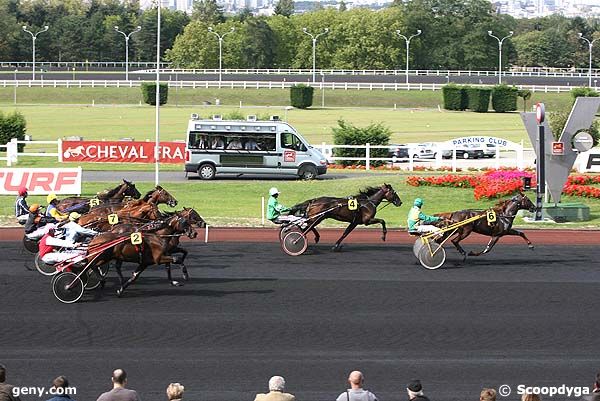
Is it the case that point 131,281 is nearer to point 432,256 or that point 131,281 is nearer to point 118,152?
point 432,256

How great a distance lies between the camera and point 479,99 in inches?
3258

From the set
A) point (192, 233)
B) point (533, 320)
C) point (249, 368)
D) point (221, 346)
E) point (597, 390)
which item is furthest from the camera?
point (192, 233)

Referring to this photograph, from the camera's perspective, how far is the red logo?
38.8 meters

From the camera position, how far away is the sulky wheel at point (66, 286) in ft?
58.1

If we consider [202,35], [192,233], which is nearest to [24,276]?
[192,233]

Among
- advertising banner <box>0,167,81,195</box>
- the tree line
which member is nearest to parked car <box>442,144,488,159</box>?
advertising banner <box>0,167,81,195</box>

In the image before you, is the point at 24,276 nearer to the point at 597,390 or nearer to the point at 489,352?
the point at 489,352

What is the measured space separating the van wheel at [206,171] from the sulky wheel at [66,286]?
2123cm

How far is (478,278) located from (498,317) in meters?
3.45

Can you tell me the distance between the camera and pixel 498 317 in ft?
55.3

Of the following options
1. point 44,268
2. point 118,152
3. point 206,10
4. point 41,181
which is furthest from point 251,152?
point 206,10

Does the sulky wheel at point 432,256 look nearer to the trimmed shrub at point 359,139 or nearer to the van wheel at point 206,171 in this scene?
the van wheel at point 206,171

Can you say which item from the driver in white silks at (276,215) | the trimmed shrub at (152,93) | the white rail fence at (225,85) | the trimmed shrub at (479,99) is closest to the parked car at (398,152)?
the driver in white silks at (276,215)

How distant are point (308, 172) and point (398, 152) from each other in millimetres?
6934
